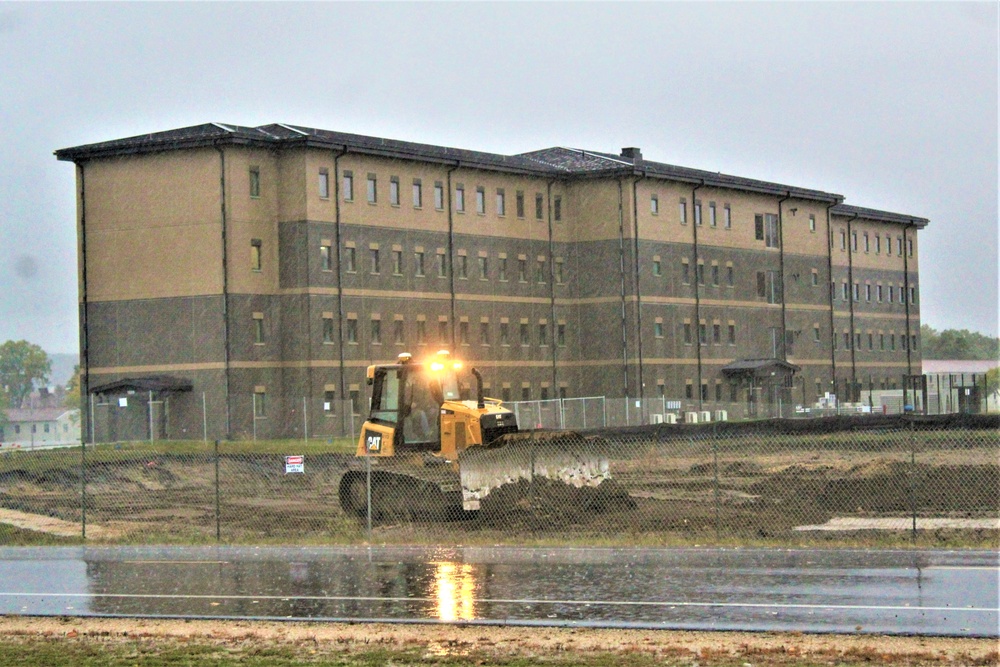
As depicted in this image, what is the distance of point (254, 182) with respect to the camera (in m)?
70.0

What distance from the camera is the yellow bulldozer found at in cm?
3056

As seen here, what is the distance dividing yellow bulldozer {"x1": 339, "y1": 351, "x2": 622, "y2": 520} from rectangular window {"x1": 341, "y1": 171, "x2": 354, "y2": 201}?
37.5 m

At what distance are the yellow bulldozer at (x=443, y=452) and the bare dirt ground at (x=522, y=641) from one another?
35.0 feet

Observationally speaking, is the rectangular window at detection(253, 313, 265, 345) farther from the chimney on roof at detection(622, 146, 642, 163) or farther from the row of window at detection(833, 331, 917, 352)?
the row of window at detection(833, 331, 917, 352)

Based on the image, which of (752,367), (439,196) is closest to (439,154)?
(439,196)

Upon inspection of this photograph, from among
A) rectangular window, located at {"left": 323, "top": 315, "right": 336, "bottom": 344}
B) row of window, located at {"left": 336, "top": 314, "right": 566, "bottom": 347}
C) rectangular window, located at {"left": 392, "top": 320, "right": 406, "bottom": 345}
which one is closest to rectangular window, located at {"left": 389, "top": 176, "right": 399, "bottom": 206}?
row of window, located at {"left": 336, "top": 314, "right": 566, "bottom": 347}

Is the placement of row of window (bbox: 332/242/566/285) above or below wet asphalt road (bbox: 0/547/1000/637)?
above

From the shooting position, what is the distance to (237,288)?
68.7m

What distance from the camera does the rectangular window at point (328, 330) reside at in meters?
70.4

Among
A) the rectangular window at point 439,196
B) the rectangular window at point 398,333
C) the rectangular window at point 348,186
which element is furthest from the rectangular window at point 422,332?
the rectangular window at point 348,186

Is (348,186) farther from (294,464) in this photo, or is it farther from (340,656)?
(340,656)

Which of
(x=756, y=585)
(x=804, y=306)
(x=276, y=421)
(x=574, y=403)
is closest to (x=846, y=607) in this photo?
(x=756, y=585)

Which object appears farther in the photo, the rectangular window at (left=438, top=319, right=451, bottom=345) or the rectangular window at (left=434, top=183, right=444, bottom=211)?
the rectangular window at (left=434, top=183, right=444, bottom=211)

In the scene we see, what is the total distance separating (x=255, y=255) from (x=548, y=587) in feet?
167
